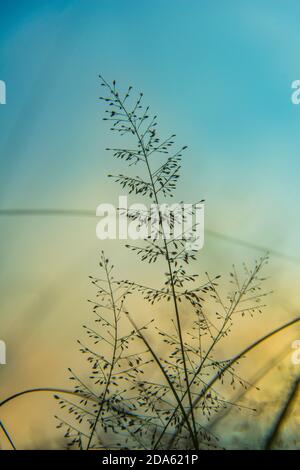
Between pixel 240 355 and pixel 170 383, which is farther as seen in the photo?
pixel 240 355

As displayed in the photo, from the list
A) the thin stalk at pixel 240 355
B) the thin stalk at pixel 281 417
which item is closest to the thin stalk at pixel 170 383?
the thin stalk at pixel 240 355

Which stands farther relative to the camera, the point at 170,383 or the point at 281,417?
the point at 281,417

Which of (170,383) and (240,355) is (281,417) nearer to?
(240,355)

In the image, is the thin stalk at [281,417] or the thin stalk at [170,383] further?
the thin stalk at [281,417]

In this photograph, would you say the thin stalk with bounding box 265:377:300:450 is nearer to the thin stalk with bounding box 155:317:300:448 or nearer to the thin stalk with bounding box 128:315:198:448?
the thin stalk with bounding box 155:317:300:448

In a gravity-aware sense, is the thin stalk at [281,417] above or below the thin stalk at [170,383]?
below

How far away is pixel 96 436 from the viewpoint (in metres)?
1.91

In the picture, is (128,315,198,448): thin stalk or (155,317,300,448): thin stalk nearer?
(128,315,198,448): thin stalk

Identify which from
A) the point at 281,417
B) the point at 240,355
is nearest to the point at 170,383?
the point at 240,355

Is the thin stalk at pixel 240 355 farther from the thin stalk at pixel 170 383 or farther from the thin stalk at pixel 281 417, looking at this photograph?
the thin stalk at pixel 281 417

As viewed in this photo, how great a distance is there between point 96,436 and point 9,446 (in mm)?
400

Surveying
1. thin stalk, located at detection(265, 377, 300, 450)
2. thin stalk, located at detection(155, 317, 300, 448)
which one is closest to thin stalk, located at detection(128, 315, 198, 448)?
thin stalk, located at detection(155, 317, 300, 448)

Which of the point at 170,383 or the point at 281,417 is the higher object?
the point at 170,383
